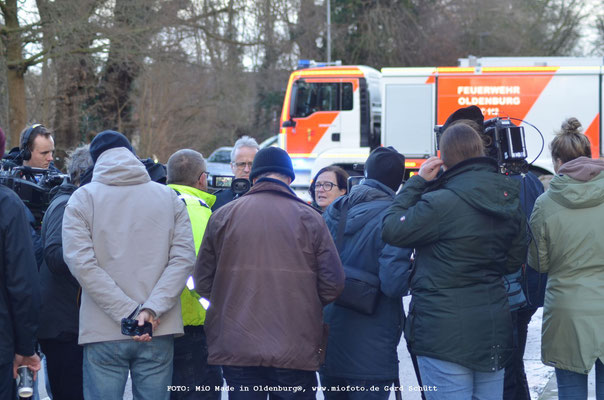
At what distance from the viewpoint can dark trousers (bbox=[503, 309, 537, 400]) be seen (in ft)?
14.9

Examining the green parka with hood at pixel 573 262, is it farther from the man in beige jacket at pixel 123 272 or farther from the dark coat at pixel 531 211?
the man in beige jacket at pixel 123 272

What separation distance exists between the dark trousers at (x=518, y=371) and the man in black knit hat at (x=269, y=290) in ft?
4.71

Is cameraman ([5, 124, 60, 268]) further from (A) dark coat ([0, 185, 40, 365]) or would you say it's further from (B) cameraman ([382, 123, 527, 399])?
(B) cameraman ([382, 123, 527, 399])

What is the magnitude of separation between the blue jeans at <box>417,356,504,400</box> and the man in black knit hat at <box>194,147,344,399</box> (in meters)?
0.54

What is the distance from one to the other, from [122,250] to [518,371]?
107 inches

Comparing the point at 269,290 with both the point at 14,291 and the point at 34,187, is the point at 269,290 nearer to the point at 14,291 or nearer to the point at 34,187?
the point at 14,291

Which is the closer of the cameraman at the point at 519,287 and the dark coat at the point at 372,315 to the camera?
the dark coat at the point at 372,315

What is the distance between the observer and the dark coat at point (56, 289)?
406cm

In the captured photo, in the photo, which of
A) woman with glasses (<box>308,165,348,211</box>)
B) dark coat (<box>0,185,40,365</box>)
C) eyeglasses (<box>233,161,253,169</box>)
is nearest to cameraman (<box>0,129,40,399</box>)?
dark coat (<box>0,185,40,365</box>)

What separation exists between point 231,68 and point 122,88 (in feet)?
20.1

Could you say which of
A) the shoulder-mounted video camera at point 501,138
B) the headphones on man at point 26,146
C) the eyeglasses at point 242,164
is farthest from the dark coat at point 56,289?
the shoulder-mounted video camera at point 501,138

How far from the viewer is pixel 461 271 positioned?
141 inches

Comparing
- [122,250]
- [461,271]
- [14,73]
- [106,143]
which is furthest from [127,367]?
[14,73]

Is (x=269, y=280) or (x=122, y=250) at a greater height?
(x=122, y=250)
